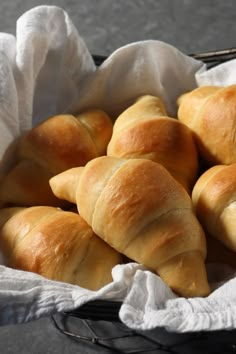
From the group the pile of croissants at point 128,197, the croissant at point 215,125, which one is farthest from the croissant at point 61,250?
the croissant at point 215,125

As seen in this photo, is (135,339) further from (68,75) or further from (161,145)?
(68,75)

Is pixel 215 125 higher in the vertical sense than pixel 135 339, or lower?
higher

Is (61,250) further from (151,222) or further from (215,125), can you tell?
(215,125)

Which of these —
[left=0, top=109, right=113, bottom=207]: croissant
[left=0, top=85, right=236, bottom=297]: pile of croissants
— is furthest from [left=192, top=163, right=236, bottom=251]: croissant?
[left=0, top=109, right=113, bottom=207]: croissant

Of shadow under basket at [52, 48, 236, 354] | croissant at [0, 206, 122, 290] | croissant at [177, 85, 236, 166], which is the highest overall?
croissant at [177, 85, 236, 166]

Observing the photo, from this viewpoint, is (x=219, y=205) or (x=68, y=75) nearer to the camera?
(x=219, y=205)

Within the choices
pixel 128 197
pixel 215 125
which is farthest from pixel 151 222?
pixel 215 125

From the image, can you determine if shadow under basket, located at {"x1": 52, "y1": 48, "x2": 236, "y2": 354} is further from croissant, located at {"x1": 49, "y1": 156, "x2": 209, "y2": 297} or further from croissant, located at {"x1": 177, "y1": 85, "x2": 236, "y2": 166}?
croissant, located at {"x1": 177, "y1": 85, "x2": 236, "y2": 166}
